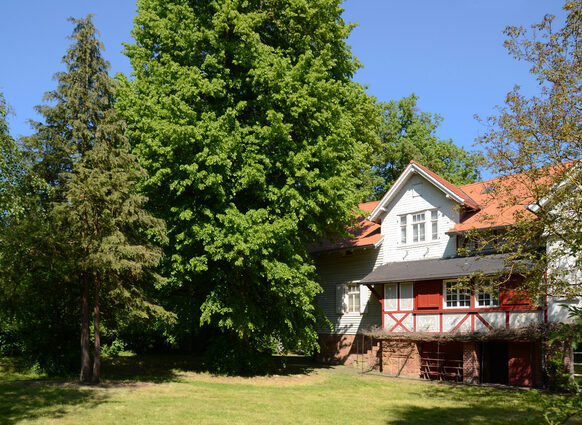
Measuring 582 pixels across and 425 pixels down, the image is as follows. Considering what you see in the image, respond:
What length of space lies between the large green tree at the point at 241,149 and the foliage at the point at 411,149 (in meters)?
19.6

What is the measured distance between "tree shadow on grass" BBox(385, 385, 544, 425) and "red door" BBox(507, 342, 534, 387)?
4.16ft

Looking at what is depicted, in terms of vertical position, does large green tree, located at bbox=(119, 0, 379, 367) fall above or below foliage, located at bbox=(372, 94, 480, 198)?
below

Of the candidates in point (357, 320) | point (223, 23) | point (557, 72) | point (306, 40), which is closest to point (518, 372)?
point (357, 320)

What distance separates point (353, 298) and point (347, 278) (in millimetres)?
1221

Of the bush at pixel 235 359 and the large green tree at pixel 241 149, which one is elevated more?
the large green tree at pixel 241 149

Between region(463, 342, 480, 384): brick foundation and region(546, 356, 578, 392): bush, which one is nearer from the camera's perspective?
region(546, 356, 578, 392): bush

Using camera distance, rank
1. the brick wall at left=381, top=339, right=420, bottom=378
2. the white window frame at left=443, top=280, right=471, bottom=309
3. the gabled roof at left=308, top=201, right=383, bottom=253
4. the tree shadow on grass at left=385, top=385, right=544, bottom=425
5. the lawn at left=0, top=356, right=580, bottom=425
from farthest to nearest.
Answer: the gabled roof at left=308, top=201, right=383, bottom=253, the brick wall at left=381, top=339, right=420, bottom=378, the white window frame at left=443, top=280, right=471, bottom=309, the tree shadow on grass at left=385, top=385, right=544, bottom=425, the lawn at left=0, top=356, right=580, bottom=425

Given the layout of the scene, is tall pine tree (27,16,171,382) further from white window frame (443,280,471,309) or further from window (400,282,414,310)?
white window frame (443,280,471,309)

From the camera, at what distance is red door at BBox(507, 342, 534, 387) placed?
69.4ft

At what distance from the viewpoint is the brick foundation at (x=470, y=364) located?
22484mm

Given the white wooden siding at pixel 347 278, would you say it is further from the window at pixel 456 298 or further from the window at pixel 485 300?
the window at pixel 485 300

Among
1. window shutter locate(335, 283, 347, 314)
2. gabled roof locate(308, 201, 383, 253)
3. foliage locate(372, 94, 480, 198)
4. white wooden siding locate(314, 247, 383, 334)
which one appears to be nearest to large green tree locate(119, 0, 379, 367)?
gabled roof locate(308, 201, 383, 253)

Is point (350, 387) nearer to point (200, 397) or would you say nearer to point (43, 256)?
point (200, 397)

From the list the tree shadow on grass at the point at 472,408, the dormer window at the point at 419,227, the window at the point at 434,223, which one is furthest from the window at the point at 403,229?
the tree shadow on grass at the point at 472,408
